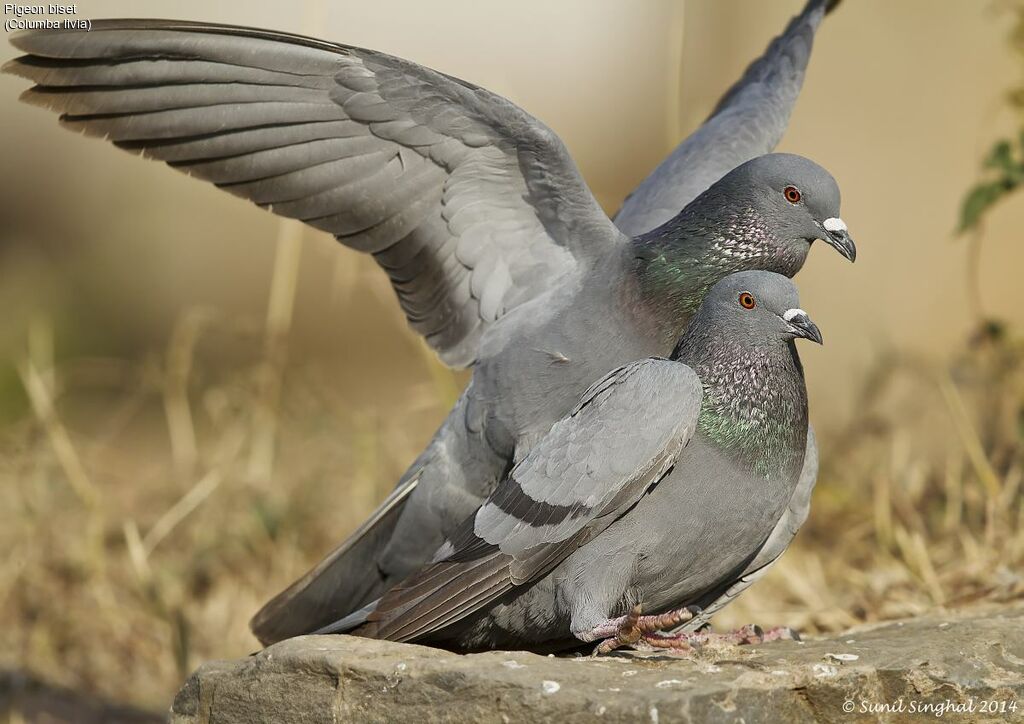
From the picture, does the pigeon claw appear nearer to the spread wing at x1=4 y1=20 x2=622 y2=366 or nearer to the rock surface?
the rock surface

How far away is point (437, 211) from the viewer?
4477 millimetres

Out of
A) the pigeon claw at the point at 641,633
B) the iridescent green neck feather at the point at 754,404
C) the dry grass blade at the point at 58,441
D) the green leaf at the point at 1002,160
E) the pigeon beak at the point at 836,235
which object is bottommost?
the dry grass blade at the point at 58,441

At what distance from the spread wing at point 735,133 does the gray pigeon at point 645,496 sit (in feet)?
4.40

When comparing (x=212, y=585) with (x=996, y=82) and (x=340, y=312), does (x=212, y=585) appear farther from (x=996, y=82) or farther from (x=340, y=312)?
(x=996, y=82)

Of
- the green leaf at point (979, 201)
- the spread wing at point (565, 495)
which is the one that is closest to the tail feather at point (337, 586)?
the spread wing at point (565, 495)

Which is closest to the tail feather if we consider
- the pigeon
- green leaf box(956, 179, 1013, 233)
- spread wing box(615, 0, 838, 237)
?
the pigeon

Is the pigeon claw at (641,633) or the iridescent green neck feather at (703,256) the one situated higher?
the iridescent green neck feather at (703,256)

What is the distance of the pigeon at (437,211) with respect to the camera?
412 cm

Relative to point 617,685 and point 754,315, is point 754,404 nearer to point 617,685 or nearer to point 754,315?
point 754,315

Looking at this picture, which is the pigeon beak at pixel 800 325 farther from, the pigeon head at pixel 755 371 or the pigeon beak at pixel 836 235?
the pigeon beak at pixel 836 235

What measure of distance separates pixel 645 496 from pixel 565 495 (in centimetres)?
22

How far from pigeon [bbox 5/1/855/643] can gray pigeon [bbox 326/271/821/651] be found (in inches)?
18.5

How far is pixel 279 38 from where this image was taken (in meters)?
4.14

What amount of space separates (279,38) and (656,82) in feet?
31.3
